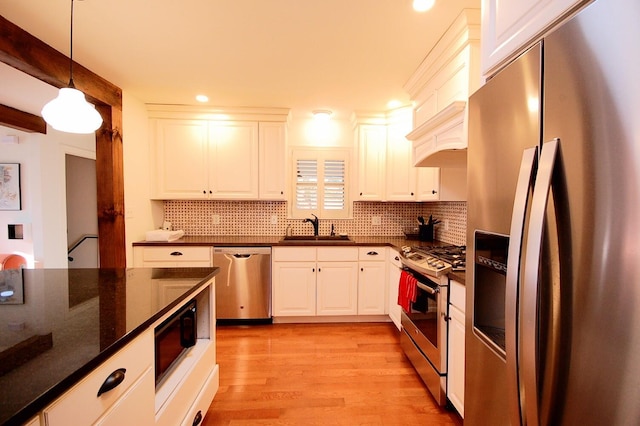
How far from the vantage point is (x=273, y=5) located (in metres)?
1.53

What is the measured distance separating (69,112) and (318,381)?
2264mm

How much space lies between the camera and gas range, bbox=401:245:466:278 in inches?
67.6

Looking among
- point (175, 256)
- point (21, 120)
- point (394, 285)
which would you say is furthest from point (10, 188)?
point (394, 285)

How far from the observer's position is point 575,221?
568 millimetres

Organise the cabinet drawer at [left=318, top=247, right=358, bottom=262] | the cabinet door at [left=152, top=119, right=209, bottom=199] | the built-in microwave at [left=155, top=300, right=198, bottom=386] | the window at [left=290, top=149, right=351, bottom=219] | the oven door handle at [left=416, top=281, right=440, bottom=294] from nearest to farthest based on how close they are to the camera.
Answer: the built-in microwave at [left=155, top=300, right=198, bottom=386], the oven door handle at [left=416, top=281, right=440, bottom=294], the cabinet drawer at [left=318, top=247, right=358, bottom=262], the cabinet door at [left=152, top=119, right=209, bottom=199], the window at [left=290, top=149, right=351, bottom=219]

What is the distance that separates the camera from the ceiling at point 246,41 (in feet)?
5.09

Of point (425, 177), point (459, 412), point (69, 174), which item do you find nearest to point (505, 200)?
point (459, 412)

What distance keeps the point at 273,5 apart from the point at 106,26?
1.11m

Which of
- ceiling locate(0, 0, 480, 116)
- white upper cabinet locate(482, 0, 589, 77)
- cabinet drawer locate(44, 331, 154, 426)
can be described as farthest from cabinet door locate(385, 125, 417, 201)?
cabinet drawer locate(44, 331, 154, 426)

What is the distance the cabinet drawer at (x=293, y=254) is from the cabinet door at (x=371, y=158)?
3.06 ft

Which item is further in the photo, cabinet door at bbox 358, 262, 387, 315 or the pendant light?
cabinet door at bbox 358, 262, 387, 315

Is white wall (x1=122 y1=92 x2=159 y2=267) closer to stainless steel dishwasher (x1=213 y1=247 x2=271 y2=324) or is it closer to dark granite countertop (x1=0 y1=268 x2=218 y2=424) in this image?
stainless steel dishwasher (x1=213 y1=247 x2=271 y2=324)

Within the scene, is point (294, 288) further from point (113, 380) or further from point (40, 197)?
point (40, 197)

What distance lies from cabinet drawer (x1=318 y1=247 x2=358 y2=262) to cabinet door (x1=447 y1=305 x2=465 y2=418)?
4.39ft
